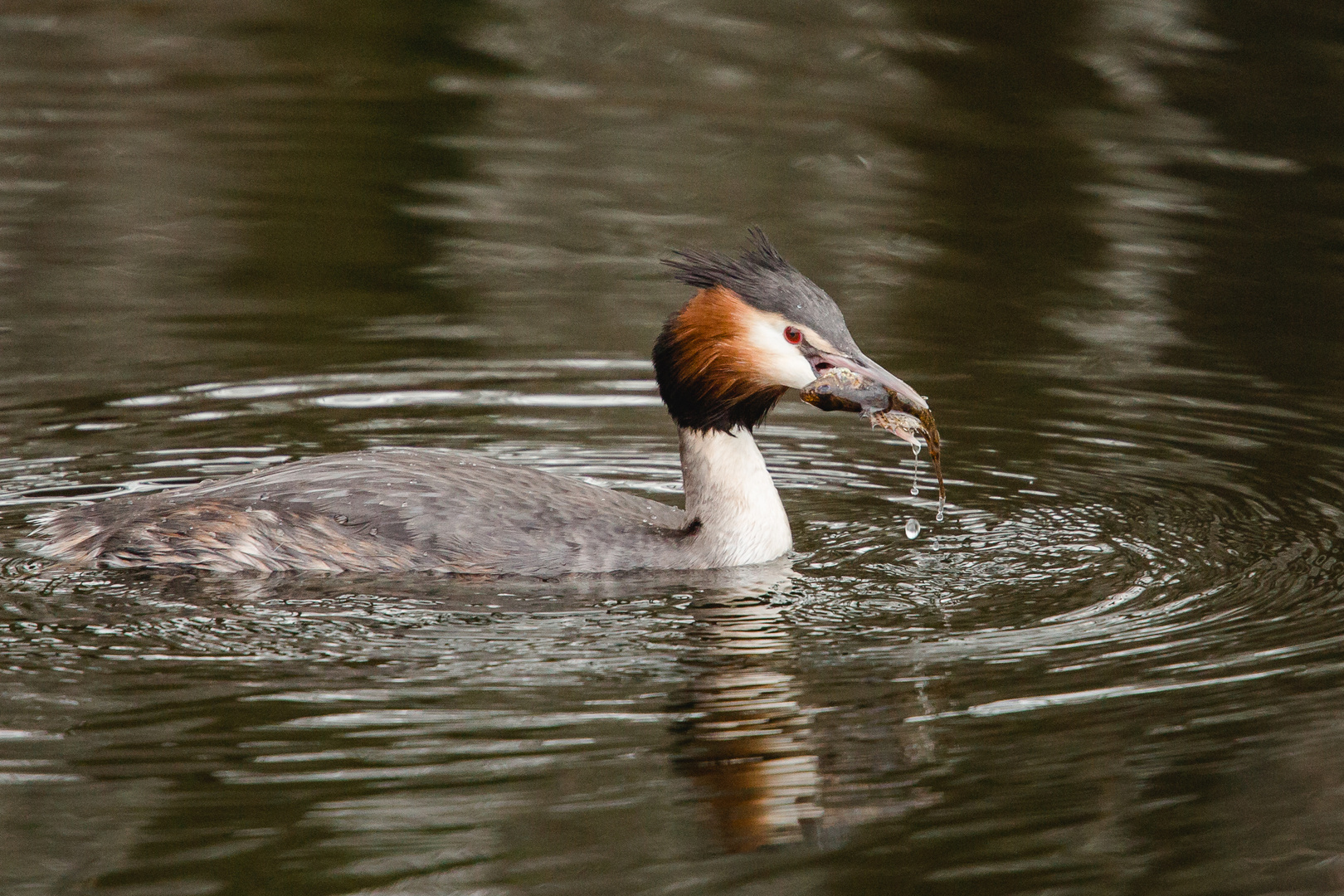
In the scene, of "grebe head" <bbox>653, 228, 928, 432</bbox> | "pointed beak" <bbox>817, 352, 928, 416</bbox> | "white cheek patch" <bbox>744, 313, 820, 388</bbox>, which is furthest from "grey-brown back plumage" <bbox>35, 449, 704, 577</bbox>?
"pointed beak" <bbox>817, 352, 928, 416</bbox>

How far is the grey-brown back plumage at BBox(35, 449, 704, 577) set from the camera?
7691mm

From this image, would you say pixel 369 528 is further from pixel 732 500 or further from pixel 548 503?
pixel 732 500

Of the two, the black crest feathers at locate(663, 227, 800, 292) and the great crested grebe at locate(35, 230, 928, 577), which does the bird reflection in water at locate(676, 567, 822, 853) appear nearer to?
the great crested grebe at locate(35, 230, 928, 577)

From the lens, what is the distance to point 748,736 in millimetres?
6145

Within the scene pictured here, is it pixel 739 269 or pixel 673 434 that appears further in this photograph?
pixel 673 434

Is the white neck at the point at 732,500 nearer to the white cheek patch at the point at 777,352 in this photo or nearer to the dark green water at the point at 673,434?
the dark green water at the point at 673,434

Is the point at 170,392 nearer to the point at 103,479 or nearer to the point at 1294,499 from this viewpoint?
the point at 103,479

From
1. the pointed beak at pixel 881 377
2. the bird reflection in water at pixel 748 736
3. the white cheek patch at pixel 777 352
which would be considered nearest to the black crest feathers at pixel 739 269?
the white cheek patch at pixel 777 352

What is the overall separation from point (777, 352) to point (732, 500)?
626mm

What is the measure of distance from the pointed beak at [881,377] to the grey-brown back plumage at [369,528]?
0.92 meters

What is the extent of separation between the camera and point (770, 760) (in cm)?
593

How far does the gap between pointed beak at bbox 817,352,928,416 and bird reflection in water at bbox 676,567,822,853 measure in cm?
92

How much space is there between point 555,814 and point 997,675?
1769 millimetres

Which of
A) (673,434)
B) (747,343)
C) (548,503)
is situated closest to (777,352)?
(747,343)
